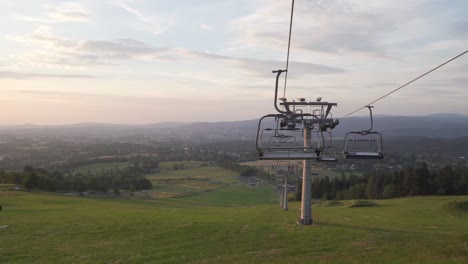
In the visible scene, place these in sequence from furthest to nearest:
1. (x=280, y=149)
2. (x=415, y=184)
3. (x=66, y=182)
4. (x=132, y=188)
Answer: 1. (x=132, y=188)
2. (x=66, y=182)
3. (x=415, y=184)
4. (x=280, y=149)

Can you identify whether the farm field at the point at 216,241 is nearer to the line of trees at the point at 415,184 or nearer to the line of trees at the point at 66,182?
the line of trees at the point at 415,184

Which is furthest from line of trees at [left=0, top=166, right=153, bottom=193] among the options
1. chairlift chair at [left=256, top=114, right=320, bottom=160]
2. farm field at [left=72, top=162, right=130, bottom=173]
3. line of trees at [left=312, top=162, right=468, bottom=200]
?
chairlift chair at [left=256, top=114, right=320, bottom=160]

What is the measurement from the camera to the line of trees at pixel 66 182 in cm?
6450

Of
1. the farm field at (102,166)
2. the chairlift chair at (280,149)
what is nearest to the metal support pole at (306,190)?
the chairlift chair at (280,149)

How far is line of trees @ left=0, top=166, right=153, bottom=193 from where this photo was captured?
2539 inches

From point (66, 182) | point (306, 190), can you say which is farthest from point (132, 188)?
point (306, 190)

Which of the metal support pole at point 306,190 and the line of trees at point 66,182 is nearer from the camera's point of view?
the metal support pole at point 306,190

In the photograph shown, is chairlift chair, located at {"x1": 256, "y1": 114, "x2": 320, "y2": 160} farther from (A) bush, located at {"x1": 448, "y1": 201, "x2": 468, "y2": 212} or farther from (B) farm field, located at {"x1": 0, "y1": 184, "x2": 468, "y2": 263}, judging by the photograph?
(A) bush, located at {"x1": 448, "y1": 201, "x2": 468, "y2": 212}

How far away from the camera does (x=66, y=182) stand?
69.9 metres

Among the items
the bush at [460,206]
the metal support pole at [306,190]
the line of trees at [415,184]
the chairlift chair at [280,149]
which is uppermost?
the chairlift chair at [280,149]

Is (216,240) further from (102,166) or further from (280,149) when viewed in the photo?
(102,166)

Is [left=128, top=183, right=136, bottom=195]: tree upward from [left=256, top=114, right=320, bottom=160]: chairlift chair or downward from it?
downward

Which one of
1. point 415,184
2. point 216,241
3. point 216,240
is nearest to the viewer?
point 216,241

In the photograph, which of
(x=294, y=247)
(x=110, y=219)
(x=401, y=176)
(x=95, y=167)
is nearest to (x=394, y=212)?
(x=294, y=247)
